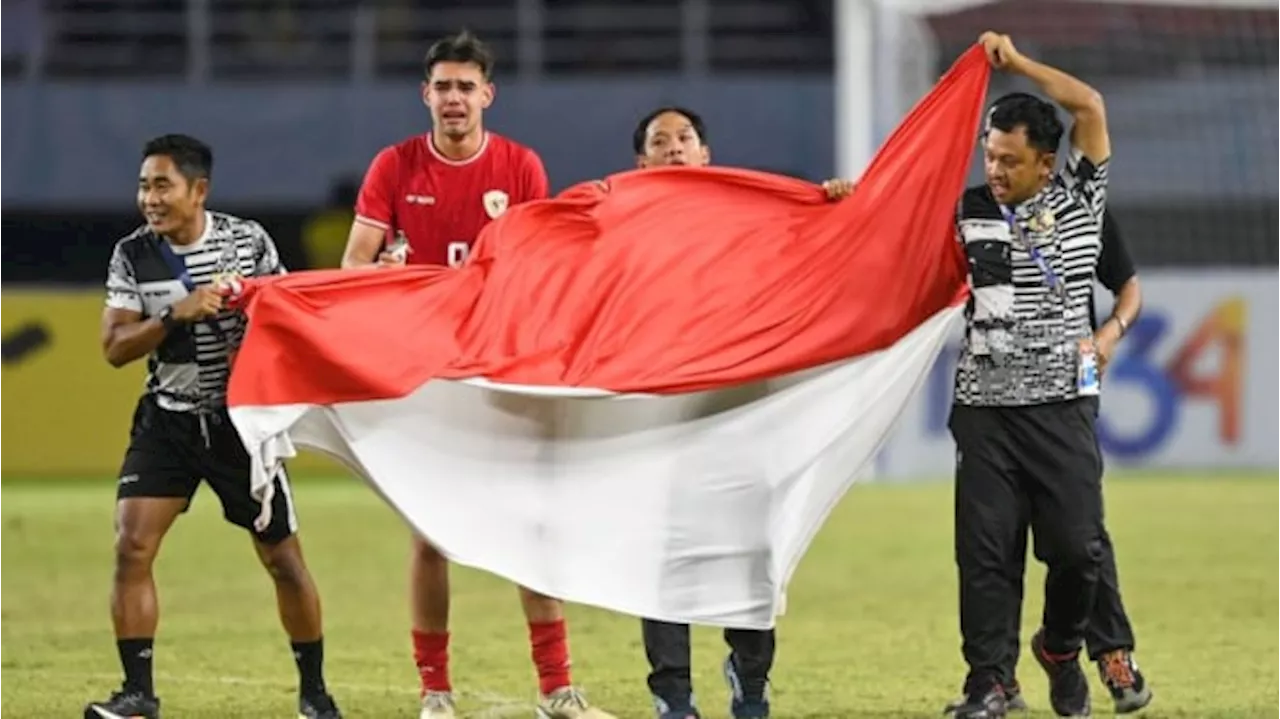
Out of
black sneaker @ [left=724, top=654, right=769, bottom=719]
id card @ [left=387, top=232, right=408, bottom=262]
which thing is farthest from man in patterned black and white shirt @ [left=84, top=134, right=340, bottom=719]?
black sneaker @ [left=724, top=654, right=769, bottom=719]

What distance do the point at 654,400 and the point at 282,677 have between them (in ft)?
8.93

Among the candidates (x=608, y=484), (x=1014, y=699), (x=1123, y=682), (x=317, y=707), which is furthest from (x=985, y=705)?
(x=317, y=707)

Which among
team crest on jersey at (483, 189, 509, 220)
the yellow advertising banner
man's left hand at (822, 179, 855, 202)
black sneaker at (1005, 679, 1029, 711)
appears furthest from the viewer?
the yellow advertising banner

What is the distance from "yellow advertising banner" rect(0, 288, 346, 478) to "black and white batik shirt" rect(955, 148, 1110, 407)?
589 inches

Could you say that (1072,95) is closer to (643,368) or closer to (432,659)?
(643,368)

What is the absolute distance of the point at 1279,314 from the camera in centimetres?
2253

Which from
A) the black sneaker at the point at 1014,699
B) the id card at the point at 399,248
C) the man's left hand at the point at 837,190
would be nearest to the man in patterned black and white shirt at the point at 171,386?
the id card at the point at 399,248

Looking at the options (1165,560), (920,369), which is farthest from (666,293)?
(1165,560)

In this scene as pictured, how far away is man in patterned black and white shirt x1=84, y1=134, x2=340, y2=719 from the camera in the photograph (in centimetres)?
905

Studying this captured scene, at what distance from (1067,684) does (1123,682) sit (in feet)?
0.91

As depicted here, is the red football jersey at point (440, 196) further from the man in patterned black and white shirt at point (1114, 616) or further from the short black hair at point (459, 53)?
the man in patterned black and white shirt at point (1114, 616)

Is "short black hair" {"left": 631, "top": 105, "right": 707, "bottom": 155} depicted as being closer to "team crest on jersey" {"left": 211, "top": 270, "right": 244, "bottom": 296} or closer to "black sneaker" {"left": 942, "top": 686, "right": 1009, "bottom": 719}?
"team crest on jersey" {"left": 211, "top": 270, "right": 244, "bottom": 296}

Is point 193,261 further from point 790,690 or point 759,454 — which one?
point 790,690

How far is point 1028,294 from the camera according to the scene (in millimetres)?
8969
